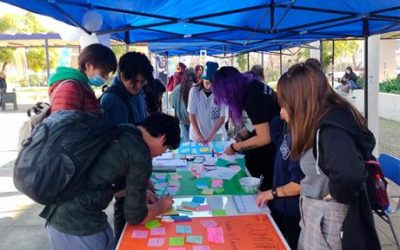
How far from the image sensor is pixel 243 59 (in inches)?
997

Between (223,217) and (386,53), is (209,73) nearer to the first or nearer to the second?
(223,217)

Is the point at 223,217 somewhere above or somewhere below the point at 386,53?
below

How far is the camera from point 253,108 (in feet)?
7.12

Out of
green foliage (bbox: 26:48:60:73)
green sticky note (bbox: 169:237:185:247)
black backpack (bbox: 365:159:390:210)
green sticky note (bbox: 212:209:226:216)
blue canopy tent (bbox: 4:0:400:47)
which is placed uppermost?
green foliage (bbox: 26:48:60:73)

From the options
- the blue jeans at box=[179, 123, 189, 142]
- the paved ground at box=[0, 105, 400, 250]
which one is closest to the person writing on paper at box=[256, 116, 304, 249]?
the paved ground at box=[0, 105, 400, 250]

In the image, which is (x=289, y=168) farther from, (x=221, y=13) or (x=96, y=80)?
(x=221, y=13)

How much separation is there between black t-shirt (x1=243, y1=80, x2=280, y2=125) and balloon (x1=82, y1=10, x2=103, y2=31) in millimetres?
1277

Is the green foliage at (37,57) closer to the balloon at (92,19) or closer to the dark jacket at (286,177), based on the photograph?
the balloon at (92,19)

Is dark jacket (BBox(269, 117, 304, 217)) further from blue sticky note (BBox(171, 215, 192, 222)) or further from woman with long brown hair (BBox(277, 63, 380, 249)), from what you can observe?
blue sticky note (BBox(171, 215, 192, 222))

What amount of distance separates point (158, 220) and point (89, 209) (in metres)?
0.39

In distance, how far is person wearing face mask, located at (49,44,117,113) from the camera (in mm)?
1715

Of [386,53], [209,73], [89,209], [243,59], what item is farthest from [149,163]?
[243,59]

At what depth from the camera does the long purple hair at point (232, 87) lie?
2282 millimetres

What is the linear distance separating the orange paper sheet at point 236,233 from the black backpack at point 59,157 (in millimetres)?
331
